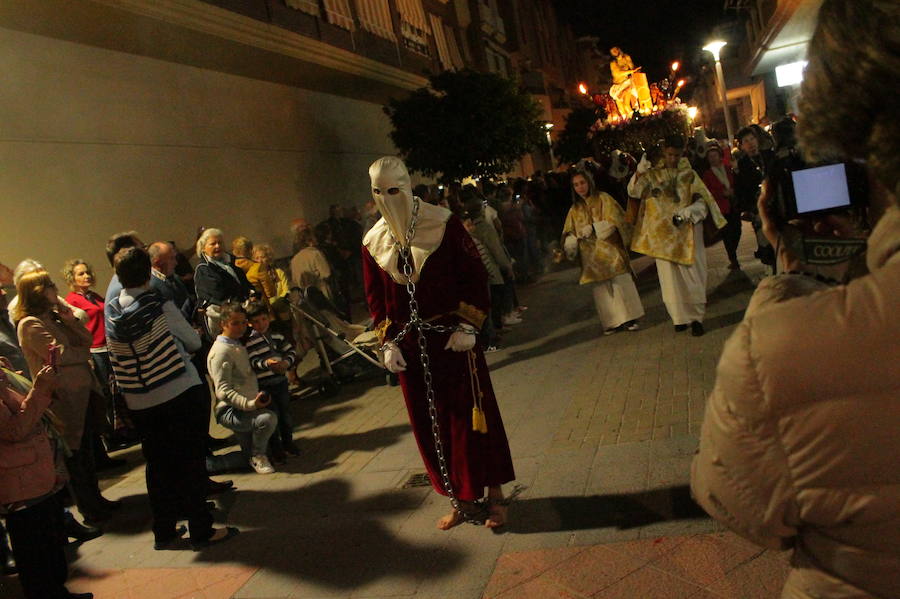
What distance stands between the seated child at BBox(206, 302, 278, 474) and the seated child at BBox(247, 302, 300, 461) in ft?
0.45

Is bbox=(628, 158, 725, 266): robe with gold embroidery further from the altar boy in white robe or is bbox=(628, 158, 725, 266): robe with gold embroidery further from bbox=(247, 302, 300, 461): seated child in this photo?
bbox=(247, 302, 300, 461): seated child

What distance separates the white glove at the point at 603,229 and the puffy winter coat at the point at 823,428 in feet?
23.3

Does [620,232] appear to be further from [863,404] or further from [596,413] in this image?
[863,404]

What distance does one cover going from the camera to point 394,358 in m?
4.16

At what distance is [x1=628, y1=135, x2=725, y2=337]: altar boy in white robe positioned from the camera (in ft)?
25.5

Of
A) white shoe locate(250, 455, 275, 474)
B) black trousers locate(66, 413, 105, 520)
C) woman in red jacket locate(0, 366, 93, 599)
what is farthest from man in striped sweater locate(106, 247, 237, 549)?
white shoe locate(250, 455, 275, 474)

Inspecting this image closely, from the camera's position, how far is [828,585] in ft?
4.52

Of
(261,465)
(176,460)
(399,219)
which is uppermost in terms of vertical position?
(399,219)

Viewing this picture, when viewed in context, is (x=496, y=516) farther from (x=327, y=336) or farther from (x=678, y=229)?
(x=327, y=336)

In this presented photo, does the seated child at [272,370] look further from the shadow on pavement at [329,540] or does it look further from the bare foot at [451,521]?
the bare foot at [451,521]

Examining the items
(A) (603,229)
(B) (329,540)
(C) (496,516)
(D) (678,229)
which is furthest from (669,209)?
(B) (329,540)

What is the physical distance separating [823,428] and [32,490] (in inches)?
156

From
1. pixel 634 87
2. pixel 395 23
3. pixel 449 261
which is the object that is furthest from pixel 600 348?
pixel 634 87

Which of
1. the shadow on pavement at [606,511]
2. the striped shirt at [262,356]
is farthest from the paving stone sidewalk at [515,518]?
the striped shirt at [262,356]
